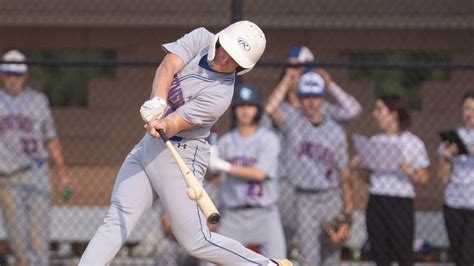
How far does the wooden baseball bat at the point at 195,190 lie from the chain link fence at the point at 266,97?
2531 millimetres

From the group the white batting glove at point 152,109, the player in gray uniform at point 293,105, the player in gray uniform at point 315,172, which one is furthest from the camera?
the player in gray uniform at point 293,105

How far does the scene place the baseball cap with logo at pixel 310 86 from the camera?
8.51 meters

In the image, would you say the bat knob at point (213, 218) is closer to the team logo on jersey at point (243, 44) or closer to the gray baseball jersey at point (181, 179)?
the gray baseball jersey at point (181, 179)

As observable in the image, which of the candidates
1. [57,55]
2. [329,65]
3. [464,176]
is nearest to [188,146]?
Result: [329,65]

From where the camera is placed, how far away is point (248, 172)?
8352mm

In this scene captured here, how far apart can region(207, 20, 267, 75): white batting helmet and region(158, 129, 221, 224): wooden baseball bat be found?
1.58 ft

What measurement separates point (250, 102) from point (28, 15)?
7.13 ft

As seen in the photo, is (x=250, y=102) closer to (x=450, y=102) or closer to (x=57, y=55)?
(x=450, y=102)

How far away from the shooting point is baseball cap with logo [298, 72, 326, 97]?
8.51m

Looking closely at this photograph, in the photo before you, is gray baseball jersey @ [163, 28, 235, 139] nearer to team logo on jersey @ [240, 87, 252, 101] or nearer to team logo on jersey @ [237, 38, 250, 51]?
team logo on jersey @ [237, 38, 250, 51]

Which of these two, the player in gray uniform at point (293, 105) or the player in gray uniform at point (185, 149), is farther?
the player in gray uniform at point (293, 105)

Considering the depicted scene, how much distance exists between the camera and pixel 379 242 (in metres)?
8.30

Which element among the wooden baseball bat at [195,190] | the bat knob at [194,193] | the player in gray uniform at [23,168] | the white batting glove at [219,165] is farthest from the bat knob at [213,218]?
the player in gray uniform at [23,168]

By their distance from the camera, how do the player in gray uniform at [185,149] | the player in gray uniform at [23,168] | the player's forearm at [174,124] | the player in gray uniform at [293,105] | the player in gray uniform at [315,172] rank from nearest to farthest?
1. the player's forearm at [174,124]
2. the player in gray uniform at [185,149]
3. the player in gray uniform at [315,172]
4. the player in gray uniform at [293,105]
5. the player in gray uniform at [23,168]
